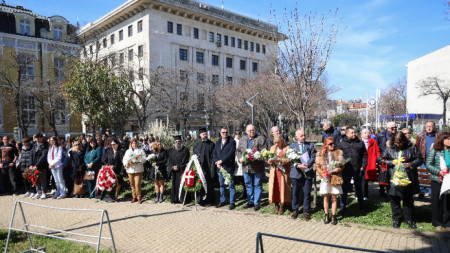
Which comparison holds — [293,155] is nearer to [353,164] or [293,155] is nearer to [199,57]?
[353,164]

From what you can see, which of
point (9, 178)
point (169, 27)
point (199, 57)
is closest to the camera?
point (9, 178)

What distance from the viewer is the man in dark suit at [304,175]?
668 centimetres

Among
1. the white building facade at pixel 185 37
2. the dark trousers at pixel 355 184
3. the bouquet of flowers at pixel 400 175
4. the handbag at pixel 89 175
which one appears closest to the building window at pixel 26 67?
the white building facade at pixel 185 37

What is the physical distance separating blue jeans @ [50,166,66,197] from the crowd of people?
3cm

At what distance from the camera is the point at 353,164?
713 cm

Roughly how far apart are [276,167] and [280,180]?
1.09ft

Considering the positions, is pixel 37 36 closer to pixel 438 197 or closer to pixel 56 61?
pixel 56 61

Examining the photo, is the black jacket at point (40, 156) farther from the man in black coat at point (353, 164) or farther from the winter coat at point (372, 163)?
the winter coat at point (372, 163)

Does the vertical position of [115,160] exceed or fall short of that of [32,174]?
it exceeds it

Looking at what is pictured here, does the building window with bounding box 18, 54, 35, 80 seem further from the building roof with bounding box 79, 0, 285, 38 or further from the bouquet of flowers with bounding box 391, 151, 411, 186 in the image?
the bouquet of flowers with bounding box 391, 151, 411, 186

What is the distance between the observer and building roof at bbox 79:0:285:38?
3912cm

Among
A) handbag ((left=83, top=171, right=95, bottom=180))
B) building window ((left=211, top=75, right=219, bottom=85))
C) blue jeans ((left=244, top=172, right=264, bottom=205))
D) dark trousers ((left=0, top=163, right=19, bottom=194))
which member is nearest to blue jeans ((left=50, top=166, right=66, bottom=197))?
handbag ((left=83, top=171, right=95, bottom=180))

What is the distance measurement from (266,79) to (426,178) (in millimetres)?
23922

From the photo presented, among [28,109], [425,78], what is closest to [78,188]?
[28,109]
